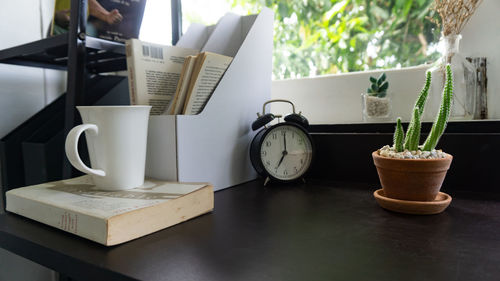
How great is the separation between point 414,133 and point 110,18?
81 centimetres

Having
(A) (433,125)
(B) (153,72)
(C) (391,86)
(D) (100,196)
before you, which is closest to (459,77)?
(C) (391,86)

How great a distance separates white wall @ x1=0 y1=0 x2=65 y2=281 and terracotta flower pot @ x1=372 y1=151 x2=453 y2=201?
3.70 feet

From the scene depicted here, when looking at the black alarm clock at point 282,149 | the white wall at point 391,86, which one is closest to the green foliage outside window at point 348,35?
the white wall at point 391,86

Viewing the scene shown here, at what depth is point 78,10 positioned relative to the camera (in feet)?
2.48

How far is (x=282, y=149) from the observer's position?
33.8 inches

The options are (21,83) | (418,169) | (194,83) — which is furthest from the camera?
(21,83)

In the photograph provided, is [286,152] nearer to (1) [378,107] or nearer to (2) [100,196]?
(1) [378,107]

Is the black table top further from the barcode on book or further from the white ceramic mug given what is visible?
the barcode on book

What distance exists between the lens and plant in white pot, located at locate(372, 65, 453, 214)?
0.56 m

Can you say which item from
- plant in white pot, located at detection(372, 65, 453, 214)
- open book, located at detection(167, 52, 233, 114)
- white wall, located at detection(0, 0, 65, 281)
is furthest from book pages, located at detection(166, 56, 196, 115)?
white wall, located at detection(0, 0, 65, 281)

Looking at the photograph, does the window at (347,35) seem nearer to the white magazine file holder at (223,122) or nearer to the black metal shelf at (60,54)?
the white magazine file holder at (223,122)

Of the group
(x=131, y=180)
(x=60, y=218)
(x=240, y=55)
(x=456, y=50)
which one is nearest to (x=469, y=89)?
(x=456, y=50)

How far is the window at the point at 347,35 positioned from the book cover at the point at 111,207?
2.67 ft

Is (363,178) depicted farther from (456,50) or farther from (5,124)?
(5,124)
